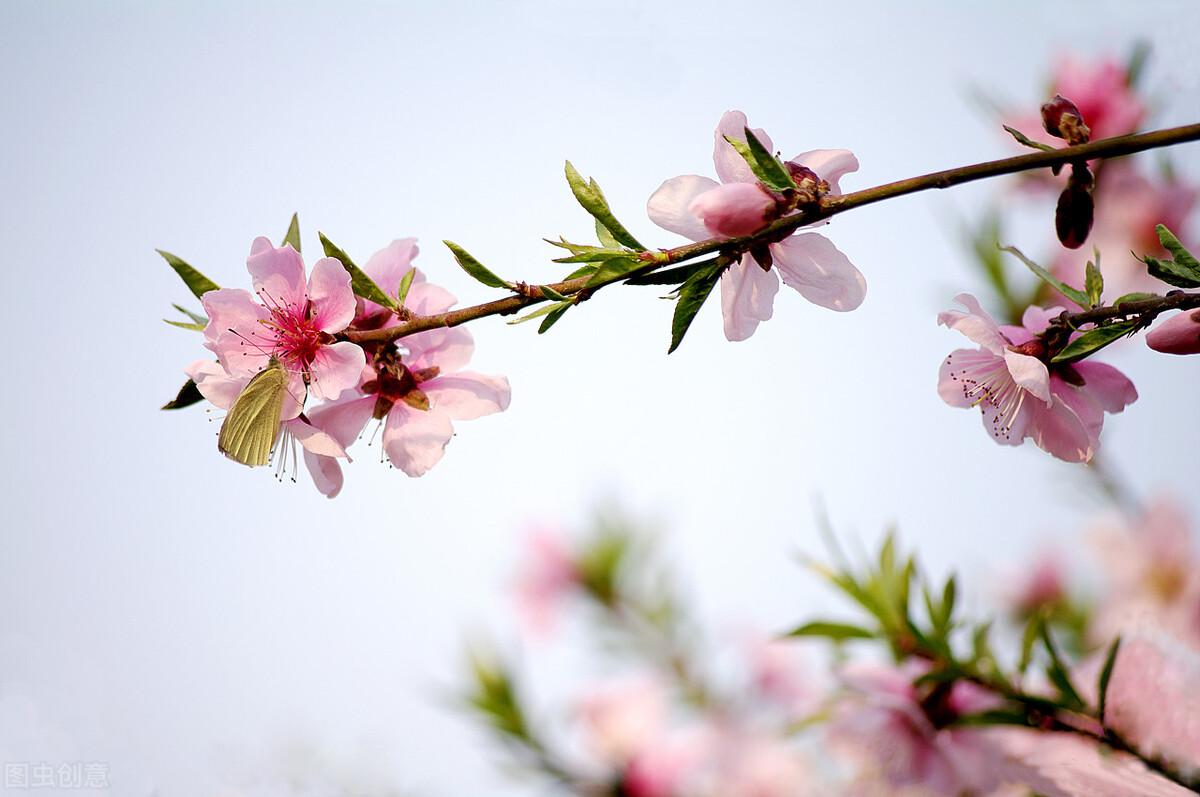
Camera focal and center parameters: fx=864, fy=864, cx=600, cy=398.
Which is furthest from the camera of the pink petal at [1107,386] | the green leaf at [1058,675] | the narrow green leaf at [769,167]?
the green leaf at [1058,675]

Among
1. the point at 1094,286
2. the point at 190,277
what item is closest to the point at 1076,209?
the point at 1094,286

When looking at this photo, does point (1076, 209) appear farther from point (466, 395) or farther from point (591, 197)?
point (466, 395)

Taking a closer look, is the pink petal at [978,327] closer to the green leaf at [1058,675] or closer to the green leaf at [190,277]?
the green leaf at [1058,675]

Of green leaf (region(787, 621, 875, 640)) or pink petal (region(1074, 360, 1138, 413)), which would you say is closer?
pink petal (region(1074, 360, 1138, 413))

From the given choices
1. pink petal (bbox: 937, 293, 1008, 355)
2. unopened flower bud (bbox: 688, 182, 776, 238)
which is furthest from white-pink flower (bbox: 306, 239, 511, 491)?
pink petal (bbox: 937, 293, 1008, 355)

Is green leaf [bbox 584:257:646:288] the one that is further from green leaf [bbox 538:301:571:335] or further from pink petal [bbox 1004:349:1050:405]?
pink petal [bbox 1004:349:1050:405]

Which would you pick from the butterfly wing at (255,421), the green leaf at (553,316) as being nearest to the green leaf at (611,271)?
the green leaf at (553,316)
